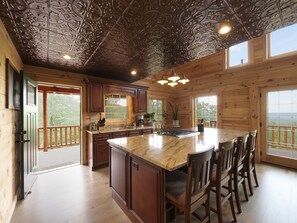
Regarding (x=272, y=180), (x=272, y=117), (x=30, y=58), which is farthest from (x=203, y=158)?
(x=272, y=117)

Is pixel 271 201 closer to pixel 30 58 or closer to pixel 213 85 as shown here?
pixel 213 85

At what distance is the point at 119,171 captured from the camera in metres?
2.12

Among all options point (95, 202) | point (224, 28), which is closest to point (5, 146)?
point (95, 202)

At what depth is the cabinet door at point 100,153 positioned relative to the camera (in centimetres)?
356

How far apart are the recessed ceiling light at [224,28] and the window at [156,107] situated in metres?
4.01

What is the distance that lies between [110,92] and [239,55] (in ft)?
13.5

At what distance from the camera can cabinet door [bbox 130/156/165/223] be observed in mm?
1432

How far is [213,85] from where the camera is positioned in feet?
16.2

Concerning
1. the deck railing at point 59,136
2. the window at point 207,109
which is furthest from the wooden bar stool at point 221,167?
the deck railing at point 59,136

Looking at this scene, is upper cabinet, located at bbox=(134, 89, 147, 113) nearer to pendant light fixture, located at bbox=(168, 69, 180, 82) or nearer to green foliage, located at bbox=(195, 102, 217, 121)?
pendant light fixture, located at bbox=(168, 69, 180, 82)

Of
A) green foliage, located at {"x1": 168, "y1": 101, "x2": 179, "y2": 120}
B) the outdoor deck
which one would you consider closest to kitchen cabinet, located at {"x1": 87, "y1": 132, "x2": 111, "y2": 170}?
the outdoor deck

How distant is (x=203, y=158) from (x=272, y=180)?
2.69 metres

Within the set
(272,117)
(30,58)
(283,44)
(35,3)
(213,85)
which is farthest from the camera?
(213,85)

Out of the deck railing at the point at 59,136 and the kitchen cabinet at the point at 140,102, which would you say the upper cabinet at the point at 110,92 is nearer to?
the kitchen cabinet at the point at 140,102
